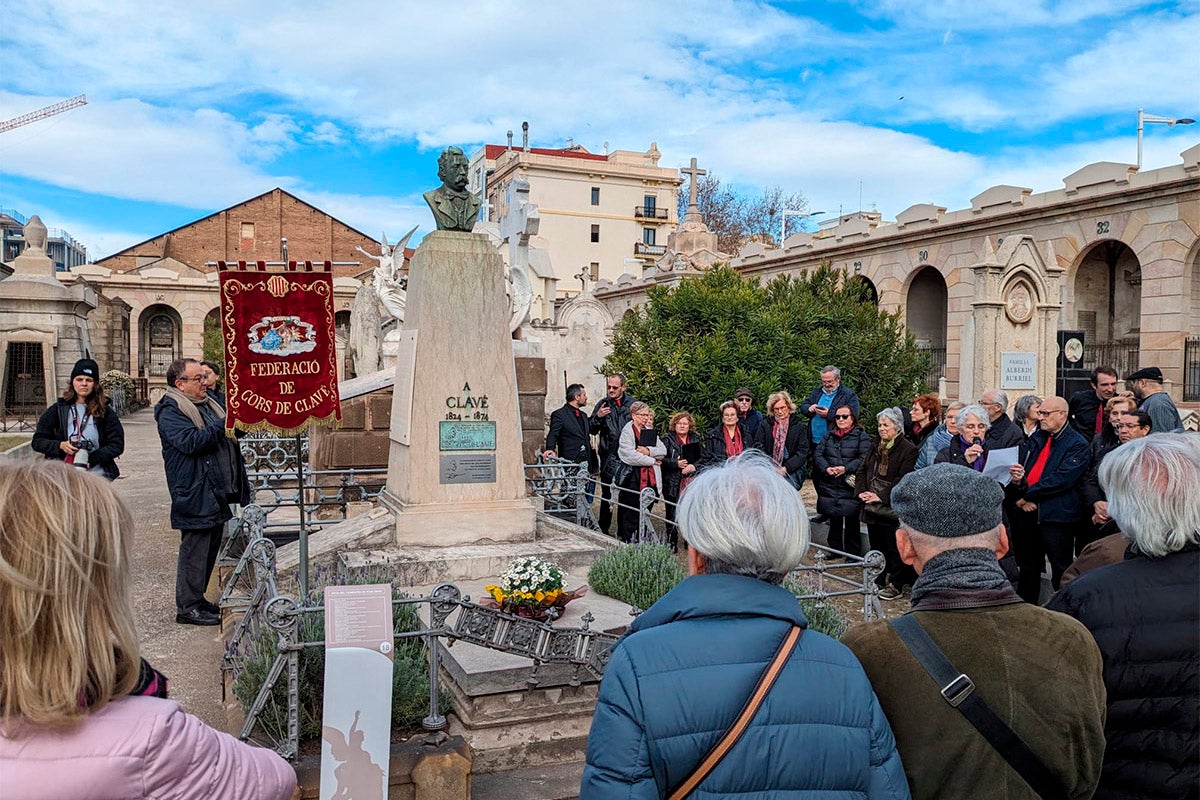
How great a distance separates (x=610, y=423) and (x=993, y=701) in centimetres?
870

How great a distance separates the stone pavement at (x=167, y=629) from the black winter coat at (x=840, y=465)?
18.8 ft

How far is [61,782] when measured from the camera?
5.20 feet

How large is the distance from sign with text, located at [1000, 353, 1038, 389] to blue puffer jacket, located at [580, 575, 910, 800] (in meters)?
12.7

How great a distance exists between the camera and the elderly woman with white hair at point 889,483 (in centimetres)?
814

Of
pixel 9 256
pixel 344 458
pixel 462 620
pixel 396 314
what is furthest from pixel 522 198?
pixel 9 256

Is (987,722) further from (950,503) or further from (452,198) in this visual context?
(452,198)

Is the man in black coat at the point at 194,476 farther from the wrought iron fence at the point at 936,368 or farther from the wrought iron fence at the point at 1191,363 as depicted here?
the wrought iron fence at the point at 936,368

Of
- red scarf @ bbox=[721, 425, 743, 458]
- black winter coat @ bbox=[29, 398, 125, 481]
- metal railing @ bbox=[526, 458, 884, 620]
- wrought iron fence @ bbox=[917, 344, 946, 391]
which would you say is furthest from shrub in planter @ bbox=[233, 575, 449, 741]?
wrought iron fence @ bbox=[917, 344, 946, 391]

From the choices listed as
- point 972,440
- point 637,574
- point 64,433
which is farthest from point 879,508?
point 64,433

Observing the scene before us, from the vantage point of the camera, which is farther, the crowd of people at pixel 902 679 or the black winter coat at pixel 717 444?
the black winter coat at pixel 717 444

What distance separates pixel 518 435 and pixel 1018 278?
9.11 metres

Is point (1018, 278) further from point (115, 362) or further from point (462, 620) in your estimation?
point (115, 362)

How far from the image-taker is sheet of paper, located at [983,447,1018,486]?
23.8 feet

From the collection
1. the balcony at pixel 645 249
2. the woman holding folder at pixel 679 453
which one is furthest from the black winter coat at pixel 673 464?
the balcony at pixel 645 249
